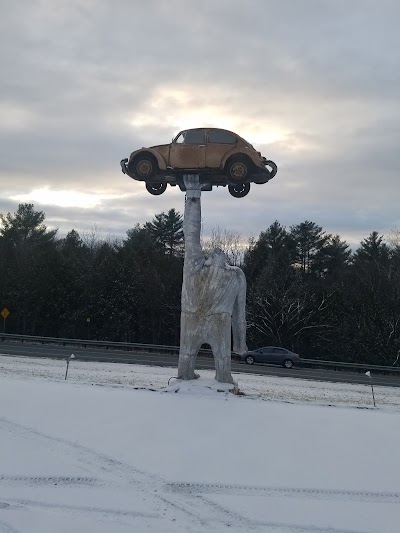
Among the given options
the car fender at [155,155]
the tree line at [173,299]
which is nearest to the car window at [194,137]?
the car fender at [155,155]

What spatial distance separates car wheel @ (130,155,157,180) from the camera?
13039 mm

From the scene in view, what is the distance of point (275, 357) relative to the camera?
2592 cm

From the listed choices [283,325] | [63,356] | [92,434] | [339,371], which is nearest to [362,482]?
[92,434]

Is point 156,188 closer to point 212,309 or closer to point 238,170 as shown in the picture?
point 238,170

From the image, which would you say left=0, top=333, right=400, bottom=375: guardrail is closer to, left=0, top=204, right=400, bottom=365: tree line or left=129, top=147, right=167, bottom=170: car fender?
left=0, top=204, right=400, bottom=365: tree line

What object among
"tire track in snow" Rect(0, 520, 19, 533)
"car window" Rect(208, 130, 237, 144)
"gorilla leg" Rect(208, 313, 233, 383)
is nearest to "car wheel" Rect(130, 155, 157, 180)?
"car window" Rect(208, 130, 237, 144)

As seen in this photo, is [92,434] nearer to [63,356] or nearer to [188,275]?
[188,275]

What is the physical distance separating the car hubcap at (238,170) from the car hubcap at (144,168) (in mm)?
2014

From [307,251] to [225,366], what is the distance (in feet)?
118

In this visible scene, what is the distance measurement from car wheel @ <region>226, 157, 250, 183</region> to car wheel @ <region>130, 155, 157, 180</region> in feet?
6.04

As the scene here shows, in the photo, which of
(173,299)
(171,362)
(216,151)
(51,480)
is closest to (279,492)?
(51,480)

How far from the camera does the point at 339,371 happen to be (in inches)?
1019

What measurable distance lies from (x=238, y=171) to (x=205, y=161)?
2.70ft

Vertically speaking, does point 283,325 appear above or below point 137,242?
below
